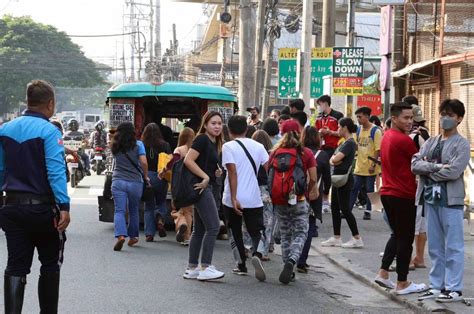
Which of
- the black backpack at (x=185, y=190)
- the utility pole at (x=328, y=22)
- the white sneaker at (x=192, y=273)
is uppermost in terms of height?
the utility pole at (x=328, y=22)

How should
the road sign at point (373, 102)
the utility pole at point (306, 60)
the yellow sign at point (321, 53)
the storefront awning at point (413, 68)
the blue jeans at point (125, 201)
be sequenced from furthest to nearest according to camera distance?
the road sign at point (373, 102) < the yellow sign at point (321, 53) < the utility pole at point (306, 60) < the storefront awning at point (413, 68) < the blue jeans at point (125, 201)

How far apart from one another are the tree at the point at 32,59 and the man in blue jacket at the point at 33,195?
7770cm

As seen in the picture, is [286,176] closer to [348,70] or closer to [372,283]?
[372,283]

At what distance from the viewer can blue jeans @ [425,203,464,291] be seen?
876cm

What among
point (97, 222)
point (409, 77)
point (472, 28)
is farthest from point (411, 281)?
point (409, 77)

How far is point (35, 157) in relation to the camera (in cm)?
682

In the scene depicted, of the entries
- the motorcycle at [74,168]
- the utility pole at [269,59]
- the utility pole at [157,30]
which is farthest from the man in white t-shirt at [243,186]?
the utility pole at [157,30]

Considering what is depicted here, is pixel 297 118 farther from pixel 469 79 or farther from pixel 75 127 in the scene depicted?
pixel 75 127

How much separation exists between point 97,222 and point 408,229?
7843 millimetres

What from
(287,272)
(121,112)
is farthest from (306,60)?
(287,272)

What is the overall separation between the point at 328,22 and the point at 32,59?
67195 millimetres

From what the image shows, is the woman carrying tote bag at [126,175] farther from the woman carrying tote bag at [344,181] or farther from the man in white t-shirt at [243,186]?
the woman carrying tote bag at [344,181]

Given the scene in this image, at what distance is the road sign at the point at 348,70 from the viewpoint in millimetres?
19406

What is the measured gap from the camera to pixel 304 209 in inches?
400
